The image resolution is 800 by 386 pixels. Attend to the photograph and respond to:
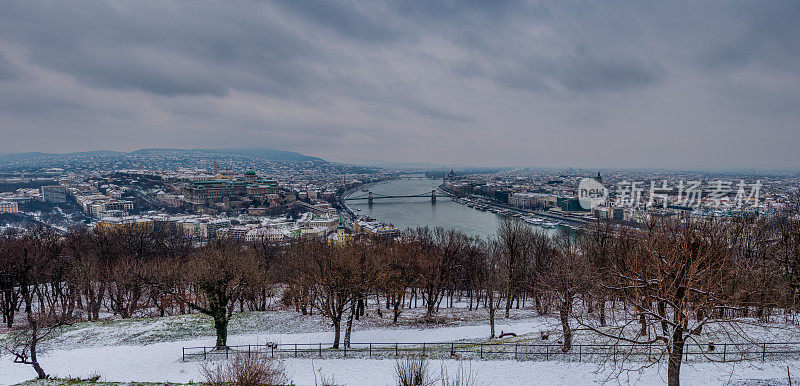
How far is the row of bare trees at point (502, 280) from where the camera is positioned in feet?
22.6

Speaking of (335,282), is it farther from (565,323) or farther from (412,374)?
(565,323)

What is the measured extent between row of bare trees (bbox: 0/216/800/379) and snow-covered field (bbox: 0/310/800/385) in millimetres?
865

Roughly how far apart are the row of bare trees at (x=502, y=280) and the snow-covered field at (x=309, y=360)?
0.86 metres

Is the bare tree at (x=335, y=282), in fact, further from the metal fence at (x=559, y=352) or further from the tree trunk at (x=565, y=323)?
the tree trunk at (x=565, y=323)

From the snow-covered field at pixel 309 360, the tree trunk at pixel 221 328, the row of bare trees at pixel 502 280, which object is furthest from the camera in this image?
the tree trunk at pixel 221 328

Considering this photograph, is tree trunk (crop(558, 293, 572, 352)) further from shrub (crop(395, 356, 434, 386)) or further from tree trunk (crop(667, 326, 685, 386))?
shrub (crop(395, 356, 434, 386))

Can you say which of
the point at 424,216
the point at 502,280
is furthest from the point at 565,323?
the point at 424,216

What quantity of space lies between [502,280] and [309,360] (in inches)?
280

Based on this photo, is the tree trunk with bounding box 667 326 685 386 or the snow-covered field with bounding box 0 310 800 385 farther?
the snow-covered field with bounding box 0 310 800 385

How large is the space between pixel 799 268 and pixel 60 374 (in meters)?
21.0

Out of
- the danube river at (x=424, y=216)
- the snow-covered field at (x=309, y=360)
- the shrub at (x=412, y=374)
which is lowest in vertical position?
the danube river at (x=424, y=216)

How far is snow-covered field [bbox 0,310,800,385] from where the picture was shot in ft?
25.6

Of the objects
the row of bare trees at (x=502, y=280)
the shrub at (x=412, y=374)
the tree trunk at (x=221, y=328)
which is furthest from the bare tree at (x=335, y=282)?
the shrub at (x=412, y=374)

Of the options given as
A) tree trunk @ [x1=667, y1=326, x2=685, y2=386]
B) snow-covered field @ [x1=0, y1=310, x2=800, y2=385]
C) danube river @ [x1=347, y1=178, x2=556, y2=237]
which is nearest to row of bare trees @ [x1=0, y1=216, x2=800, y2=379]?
tree trunk @ [x1=667, y1=326, x2=685, y2=386]
